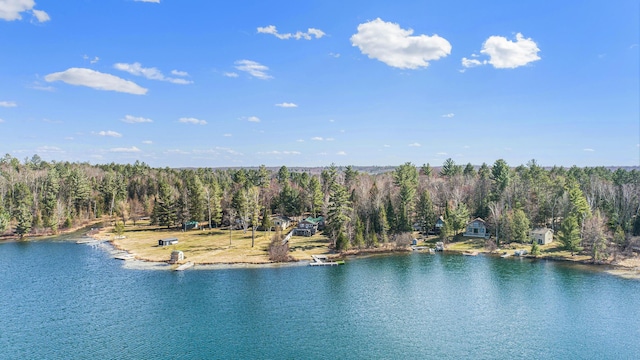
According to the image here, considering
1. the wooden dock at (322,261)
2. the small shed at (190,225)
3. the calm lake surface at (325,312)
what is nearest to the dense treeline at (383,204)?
the small shed at (190,225)

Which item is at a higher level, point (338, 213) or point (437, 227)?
point (338, 213)

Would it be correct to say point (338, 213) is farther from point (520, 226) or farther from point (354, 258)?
point (520, 226)

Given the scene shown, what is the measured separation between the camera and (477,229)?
8506cm

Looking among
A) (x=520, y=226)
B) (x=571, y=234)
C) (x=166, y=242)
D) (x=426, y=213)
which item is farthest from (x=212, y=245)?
(x=571, y=234)

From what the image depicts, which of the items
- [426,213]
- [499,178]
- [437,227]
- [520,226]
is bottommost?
[437,227]

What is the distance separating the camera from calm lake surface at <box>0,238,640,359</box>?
119ft

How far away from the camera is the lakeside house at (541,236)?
76.6 meters

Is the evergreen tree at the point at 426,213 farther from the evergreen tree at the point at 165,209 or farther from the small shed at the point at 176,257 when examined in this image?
the evergreen tree at the point at 165,209

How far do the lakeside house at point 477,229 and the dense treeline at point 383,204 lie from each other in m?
2.04

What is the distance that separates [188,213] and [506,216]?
76.6m

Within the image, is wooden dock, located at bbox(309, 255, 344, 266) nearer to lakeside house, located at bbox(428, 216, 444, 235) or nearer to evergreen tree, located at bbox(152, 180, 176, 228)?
lakeside house, located at bbox(428, 216, 444, 235)

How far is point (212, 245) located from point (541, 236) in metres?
64.9

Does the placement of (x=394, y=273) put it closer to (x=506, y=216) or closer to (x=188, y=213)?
(x=506, y=216)

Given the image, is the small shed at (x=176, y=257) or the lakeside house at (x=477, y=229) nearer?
the small shed at (x=176, y=257)
